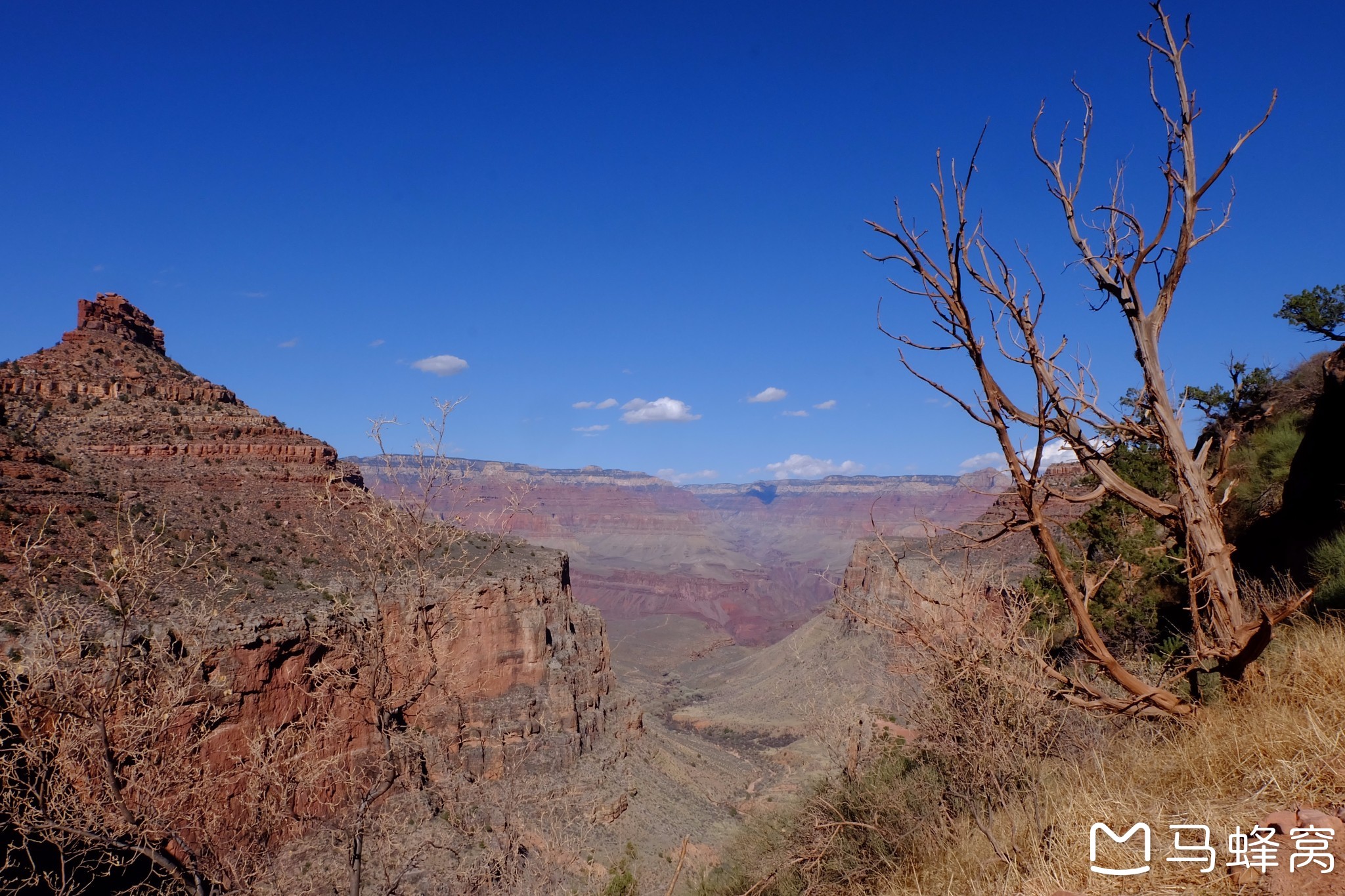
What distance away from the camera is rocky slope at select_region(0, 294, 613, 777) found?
76.1 ft

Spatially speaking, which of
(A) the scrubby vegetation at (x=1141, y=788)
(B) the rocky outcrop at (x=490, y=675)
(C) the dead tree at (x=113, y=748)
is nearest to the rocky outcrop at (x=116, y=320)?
(B) the rocky outcrop at (x=490, y=675)

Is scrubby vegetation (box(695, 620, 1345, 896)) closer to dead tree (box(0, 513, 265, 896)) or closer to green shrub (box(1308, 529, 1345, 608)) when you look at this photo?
green shrub (box(1308, 529, 1345, 608))

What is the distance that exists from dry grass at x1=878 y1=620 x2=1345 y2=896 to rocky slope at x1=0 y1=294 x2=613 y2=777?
67.2 ft

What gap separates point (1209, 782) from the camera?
431cm

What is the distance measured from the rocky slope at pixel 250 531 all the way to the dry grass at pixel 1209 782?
67.2 ft

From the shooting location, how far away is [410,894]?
20.1 meters

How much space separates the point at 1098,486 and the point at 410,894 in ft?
72.0

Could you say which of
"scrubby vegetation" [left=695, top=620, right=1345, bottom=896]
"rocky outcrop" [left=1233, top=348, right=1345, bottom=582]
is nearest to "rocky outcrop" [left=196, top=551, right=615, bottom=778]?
"scrubby vegetation" [left=695, top=620, right=1345, bottom=896]

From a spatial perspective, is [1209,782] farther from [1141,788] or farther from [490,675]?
[490,675]

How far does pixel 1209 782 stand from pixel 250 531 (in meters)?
32.9

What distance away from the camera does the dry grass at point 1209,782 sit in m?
3.72

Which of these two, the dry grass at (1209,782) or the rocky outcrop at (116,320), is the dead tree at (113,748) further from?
the rocky outcrop at (116,320)

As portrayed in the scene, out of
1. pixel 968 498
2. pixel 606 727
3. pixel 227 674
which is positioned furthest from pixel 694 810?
pixel 968 498

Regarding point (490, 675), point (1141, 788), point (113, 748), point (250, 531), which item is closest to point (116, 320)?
point (250, 531)
